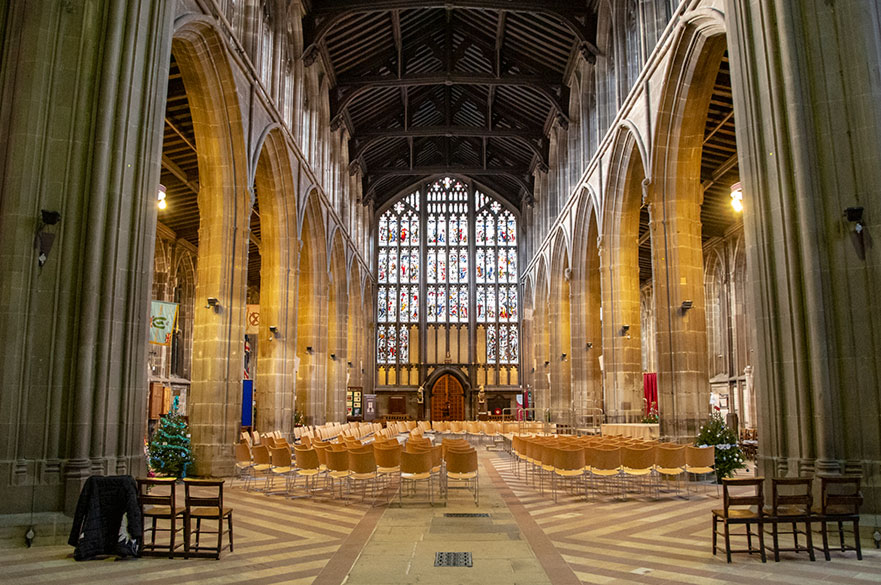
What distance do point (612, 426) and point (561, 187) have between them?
1343 cm

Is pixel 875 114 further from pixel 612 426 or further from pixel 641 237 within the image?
pixel 641 237

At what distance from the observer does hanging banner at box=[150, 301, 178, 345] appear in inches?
526

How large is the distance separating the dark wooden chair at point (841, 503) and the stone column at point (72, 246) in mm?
8043

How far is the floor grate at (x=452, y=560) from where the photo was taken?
20.5 feet

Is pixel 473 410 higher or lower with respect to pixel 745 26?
lower

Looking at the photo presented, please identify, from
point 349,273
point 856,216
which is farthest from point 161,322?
point 349,273

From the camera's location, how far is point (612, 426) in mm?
18188

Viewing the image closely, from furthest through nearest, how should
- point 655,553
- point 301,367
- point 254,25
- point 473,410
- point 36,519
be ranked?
point 473,410
point 301,367
point 254,25
point 36,519
point 655,553

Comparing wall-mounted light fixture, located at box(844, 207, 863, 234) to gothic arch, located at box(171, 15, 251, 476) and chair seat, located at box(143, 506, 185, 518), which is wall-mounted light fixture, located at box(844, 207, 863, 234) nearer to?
chair seat, located at box(143, 506, 185, 518)

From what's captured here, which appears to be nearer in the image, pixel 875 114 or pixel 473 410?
pixel 875 114

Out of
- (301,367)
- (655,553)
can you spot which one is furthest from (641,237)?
(655,553)

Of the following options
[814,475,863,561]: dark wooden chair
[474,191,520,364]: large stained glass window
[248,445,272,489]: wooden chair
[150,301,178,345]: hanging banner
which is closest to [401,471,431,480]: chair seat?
[248,445,272,489]: wooden chair

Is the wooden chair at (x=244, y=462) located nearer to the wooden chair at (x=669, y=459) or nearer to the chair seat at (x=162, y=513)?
the chair seat at (x=162, y=513)

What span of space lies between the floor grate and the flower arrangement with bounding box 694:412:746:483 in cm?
770
